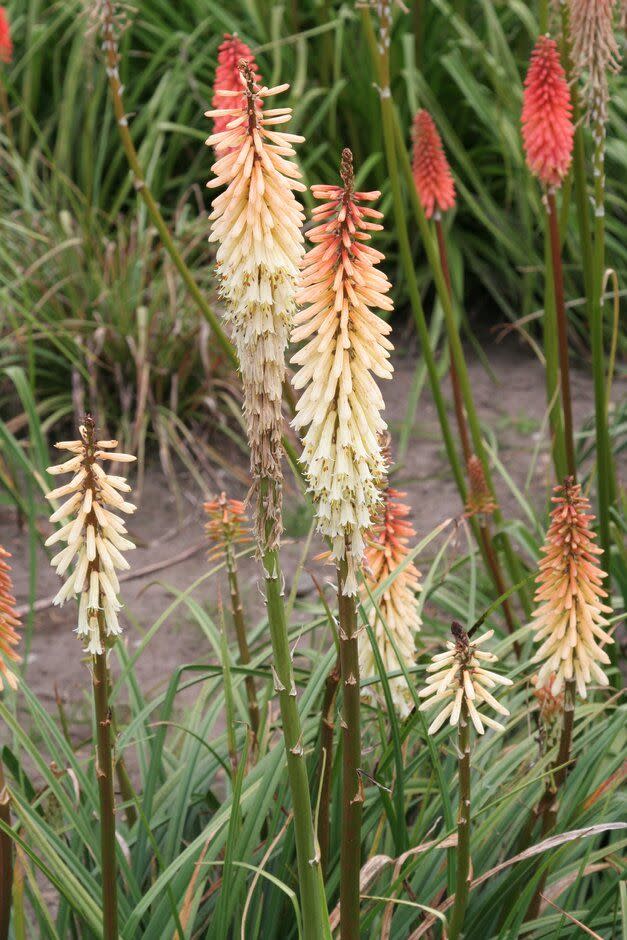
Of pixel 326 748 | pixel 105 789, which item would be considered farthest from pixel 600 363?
pixel 105 789

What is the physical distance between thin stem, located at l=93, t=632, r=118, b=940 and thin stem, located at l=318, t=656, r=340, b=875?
490 mm

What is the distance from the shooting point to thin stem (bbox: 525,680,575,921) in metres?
2.56

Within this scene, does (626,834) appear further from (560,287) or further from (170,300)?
(170,300)

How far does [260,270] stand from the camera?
75.5 inches

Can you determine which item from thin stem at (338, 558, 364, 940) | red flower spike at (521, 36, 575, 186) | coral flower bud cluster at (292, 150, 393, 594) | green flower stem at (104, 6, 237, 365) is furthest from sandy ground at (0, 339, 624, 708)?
coral flower bud cluster at (292, 150, 393, 594)

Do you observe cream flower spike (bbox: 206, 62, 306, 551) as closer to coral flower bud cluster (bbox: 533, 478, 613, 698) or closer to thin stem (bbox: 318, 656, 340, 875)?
thin stem (bbox: 318, 656, 340, 875)

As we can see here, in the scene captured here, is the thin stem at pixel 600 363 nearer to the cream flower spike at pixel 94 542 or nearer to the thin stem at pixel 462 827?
the thin stem at pixel 462 827

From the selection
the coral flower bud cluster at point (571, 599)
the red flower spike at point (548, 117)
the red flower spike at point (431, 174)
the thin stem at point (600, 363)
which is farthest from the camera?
the red flower spike at point (431, 174)

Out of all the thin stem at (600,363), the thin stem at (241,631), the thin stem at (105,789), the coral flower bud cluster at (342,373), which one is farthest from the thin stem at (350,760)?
the thin stem at (600,363)

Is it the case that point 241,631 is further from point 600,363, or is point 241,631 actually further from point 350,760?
point 600,363

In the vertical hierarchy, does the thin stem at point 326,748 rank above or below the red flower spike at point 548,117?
below

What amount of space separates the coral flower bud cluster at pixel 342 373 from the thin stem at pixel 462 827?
39 cm

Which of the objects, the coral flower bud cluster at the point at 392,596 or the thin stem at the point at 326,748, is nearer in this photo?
the thin stem at the point at 326,748

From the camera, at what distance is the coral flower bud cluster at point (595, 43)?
339 centimetres
